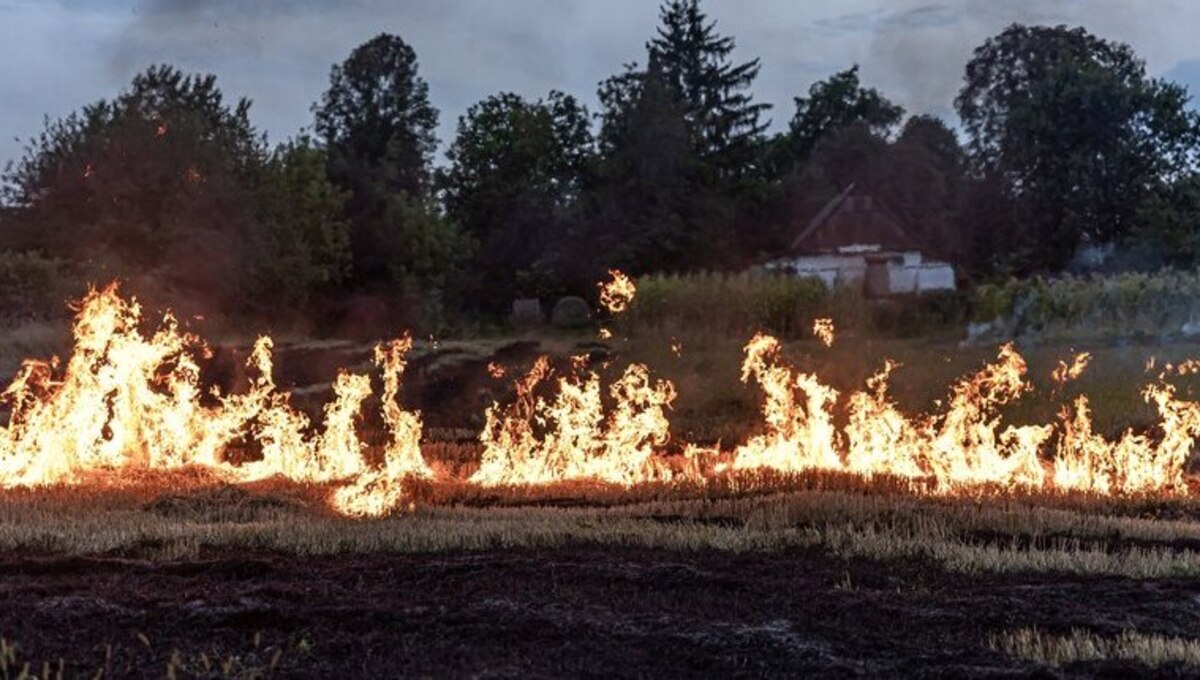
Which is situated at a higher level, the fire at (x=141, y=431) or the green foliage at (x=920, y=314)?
the green foliage at (x=920, y=314)

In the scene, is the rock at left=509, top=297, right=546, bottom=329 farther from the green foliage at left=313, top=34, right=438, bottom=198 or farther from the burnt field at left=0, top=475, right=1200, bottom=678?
the burnt field at left=0, top=475, right=1200, bottom=678

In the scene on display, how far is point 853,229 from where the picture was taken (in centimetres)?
5684

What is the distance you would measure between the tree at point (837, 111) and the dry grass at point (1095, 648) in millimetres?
67666

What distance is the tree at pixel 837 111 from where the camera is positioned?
75.6 meters

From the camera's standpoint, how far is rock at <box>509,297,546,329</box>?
151ft

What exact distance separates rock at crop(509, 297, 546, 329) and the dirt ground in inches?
1387

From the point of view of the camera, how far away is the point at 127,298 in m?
32.2

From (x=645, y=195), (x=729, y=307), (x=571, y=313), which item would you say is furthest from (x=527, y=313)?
(x=729, y=307)

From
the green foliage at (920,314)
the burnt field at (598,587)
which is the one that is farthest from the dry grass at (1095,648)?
the green foliage at (920,314)

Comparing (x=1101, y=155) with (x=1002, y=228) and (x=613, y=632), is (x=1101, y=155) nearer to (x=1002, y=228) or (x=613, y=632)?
(x=1002, y=228)

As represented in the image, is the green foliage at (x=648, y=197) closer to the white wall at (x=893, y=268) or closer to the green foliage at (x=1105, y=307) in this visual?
the white wall at (x=893, y=268)

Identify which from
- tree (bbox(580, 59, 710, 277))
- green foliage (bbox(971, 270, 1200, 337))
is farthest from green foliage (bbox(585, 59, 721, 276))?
green foliage (bbox(971, 270, 1200, 337))

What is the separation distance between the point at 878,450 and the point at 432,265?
3154cm

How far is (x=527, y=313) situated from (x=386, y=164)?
767cm
